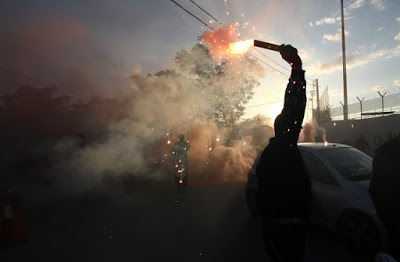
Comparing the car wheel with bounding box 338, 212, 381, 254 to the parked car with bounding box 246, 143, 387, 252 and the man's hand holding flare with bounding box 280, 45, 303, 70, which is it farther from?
the man's hand holding flare with bounding box 280, 45, 303, 70

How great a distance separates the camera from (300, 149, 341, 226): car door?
4.85m

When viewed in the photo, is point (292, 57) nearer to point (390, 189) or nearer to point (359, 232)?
point (390, 189)

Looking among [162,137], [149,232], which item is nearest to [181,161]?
[162,137]

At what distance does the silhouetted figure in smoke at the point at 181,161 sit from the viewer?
9679 mm

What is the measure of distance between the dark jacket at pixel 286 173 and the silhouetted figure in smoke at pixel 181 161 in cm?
779

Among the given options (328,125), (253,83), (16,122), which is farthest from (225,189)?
(253,83)

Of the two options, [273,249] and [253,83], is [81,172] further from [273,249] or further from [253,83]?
[253,83]

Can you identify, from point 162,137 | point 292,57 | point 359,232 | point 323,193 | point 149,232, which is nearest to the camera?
point 292,57

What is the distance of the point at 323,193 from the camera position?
5.03 m

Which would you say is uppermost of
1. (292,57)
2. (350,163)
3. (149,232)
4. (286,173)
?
(292,57)

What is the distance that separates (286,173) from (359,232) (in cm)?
333

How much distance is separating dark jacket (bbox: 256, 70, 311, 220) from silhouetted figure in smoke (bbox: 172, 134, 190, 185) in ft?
25.6

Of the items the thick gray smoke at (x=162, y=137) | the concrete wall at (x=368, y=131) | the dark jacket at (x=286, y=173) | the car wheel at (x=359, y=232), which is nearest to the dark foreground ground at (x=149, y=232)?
the car wheel at (x=359, y=232)

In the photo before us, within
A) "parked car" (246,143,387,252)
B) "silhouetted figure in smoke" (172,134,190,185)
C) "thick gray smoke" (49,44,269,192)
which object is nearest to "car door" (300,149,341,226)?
"parked car" (246,143,387,252)
